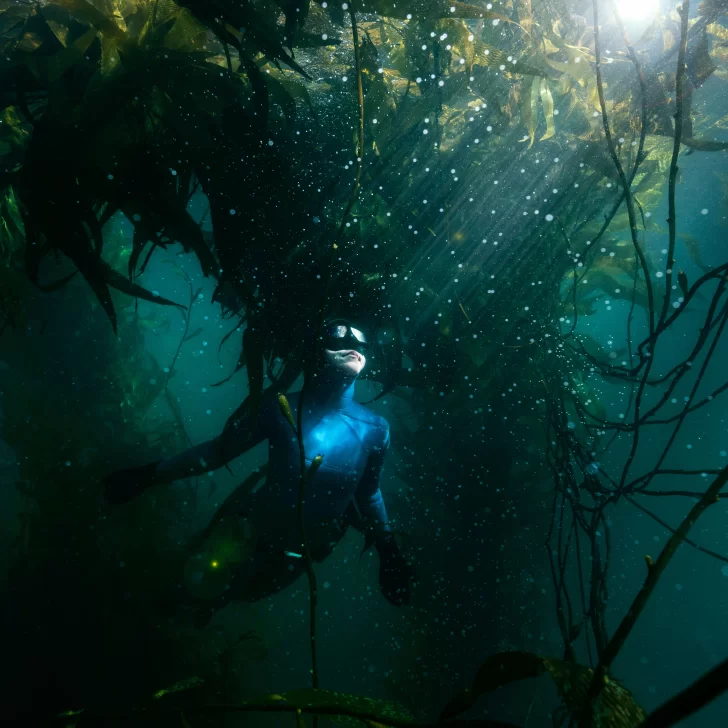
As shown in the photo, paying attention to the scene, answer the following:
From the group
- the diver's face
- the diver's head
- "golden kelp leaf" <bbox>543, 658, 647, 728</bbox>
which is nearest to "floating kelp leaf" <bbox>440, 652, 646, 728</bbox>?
"golden kelp leaf" <bbox>543, 658, 647, 728</bbox>

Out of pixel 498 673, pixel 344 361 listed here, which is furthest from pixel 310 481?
pixel 498 673

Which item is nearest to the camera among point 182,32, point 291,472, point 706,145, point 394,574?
point 182,32

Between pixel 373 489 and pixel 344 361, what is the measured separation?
0.99 m

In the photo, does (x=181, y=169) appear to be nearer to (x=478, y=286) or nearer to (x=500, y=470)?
(x=478, y=286)

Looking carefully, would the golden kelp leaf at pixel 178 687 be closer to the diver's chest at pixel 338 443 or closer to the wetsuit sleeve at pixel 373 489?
the diver's chest at pixel 338 443

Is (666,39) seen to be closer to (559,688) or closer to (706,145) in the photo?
(706,145)

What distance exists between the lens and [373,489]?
9.68 feet

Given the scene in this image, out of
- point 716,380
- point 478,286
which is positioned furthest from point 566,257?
point 716,380

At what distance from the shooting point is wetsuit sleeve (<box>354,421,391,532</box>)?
290cm

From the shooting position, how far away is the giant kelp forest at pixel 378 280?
1.42 meters

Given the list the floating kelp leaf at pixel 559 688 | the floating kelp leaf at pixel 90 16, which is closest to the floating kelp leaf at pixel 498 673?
the floating kelp leaf at pixel 559 688

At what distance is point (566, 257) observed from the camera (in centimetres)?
292

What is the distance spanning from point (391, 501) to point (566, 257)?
7.95 feet

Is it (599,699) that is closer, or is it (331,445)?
(599,699)
